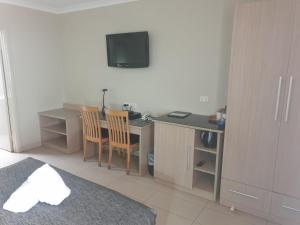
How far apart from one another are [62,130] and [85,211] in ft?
10.2

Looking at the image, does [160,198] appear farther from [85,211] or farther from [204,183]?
[85,211]

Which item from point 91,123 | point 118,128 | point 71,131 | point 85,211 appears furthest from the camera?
point 71,131

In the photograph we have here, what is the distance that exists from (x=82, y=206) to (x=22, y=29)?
12.0 feet

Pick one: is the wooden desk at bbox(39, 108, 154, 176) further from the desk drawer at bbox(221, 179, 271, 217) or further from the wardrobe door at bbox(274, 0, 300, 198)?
the wardrobe door at bbox(274, 0, 300, 198)

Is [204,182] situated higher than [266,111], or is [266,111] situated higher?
[266,111]

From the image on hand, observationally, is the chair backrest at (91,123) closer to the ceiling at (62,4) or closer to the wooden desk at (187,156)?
the wooden desk at (187,156)

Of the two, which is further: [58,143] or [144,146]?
[58,143]

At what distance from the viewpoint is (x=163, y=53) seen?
11.0ft

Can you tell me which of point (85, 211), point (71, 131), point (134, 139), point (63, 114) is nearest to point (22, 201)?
point (85, 211)

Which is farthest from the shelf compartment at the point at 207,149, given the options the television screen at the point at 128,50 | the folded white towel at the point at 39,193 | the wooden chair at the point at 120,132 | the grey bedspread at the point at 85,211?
the folded white towel at the point at 39,193

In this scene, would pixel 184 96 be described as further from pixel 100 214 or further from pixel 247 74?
pixel 100 214

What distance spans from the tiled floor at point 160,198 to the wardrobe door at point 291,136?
499mm

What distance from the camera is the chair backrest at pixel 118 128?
3.18m

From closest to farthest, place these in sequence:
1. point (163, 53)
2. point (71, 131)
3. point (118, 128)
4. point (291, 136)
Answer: point (291, 136)
point (118, 128)
point (163, 53)
point (71, 131)
